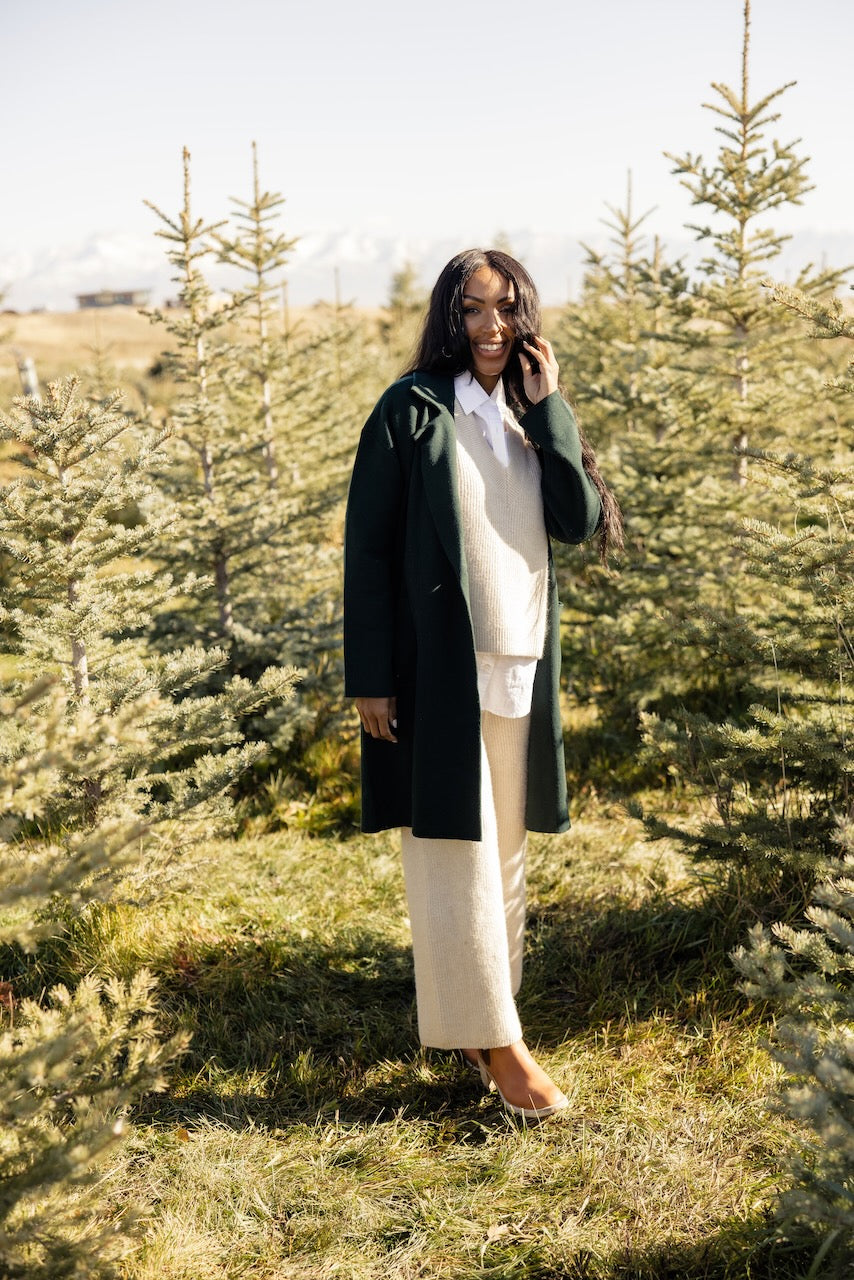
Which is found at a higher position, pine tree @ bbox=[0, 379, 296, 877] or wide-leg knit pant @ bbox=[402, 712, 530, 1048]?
pine tree @ bbox=[0, 379, 296, 877]

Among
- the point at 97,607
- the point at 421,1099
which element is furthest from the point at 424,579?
the point at 421,1099

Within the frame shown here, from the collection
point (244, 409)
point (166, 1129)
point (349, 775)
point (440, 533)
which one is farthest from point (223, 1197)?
point (244, 409)

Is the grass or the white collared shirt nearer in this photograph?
the grass

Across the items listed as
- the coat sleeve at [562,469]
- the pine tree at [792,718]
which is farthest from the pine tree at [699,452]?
the coat sleeve at [562,469]

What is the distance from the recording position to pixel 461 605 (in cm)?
265

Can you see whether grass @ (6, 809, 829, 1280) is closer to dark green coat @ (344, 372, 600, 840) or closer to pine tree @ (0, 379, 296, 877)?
pine tree @ (0, 379, 296, 877)

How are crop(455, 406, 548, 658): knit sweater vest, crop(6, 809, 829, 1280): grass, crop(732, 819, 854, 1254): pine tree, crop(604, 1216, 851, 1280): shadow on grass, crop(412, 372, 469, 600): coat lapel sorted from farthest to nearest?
crop(455, 406, 548, 658): knit sweater vest, crop(412, 372, 469, 600): coat lapel, crop(6, 809, 829, 1280): grass, crop(604, 1216, 851, 1280): shadow on grass, crop(732, 819, 854, 1254): pine tree

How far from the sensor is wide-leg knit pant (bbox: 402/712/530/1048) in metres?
2.78

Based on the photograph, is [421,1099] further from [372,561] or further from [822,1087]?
[372,561]

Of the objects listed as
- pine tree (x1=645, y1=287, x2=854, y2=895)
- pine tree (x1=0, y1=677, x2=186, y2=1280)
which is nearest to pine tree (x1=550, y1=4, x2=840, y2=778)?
pine tree (x1=645, y1=287, x2=854, y2=895)

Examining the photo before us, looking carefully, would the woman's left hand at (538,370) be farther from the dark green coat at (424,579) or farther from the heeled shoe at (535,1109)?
the heeled shoe at (535,1109)

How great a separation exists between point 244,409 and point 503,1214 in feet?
29.3

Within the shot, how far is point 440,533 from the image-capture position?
264 centimetres

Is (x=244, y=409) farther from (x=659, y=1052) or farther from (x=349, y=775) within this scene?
(x=659, y=1052)
